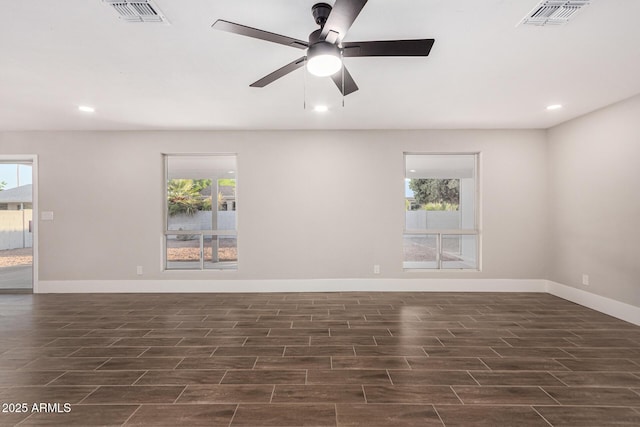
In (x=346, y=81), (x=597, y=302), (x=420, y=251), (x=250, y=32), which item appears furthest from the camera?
(x=420, y=251)

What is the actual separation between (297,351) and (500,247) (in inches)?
149

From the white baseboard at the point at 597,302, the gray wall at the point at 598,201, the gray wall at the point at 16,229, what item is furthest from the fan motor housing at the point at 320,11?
the gray wall at the point at 16,229

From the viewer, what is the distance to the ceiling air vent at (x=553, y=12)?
196cm

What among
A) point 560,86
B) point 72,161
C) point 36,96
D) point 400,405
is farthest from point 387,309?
point 72,161

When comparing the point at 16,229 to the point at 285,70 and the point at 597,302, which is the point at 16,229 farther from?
the point at 597,302

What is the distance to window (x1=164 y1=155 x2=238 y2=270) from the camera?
5137mm

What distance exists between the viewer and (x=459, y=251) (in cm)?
511

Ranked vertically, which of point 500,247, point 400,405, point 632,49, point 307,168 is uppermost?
point 632,49

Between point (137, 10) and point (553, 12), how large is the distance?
2.73 meters

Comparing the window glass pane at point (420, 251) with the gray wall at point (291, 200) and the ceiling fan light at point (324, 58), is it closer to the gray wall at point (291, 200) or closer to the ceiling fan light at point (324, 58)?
the gray wall at point (291, 200)

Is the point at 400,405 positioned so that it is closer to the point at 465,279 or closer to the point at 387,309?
the point at 387,309

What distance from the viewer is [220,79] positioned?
3.10m

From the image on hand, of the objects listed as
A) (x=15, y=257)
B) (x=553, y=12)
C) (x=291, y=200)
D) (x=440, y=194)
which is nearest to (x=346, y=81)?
(x=553, y=12)

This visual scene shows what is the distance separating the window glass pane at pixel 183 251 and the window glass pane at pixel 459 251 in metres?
4.08
